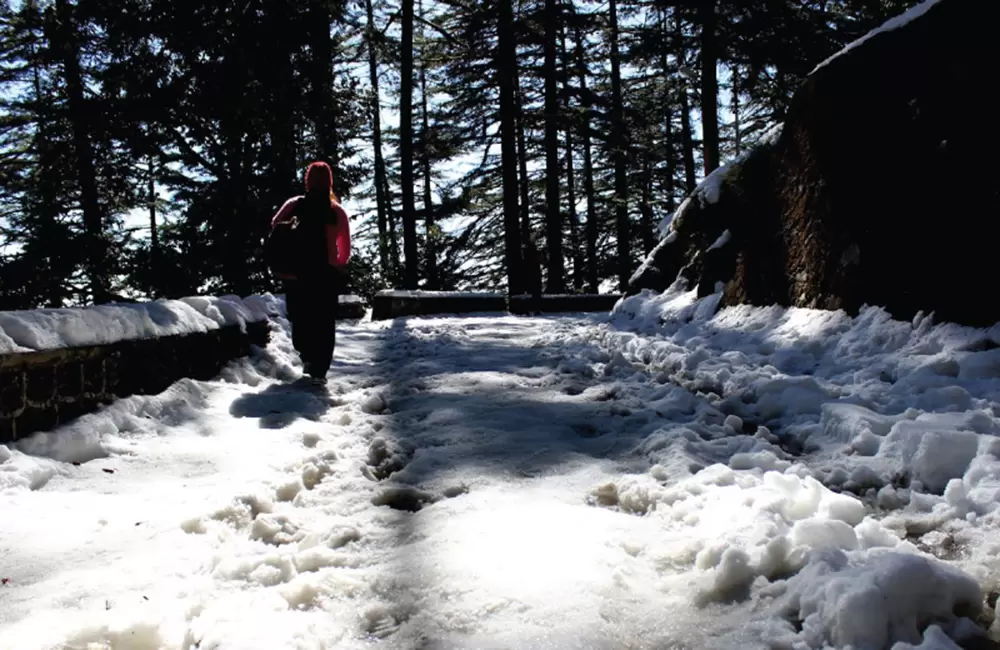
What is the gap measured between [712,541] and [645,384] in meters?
2.65

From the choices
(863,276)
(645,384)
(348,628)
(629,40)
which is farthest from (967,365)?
Result: (629,40)

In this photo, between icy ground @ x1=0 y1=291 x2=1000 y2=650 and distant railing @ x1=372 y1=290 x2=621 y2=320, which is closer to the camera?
icy ground @ x1=0 y1=291 x2=1000 y2=650

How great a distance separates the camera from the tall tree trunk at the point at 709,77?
45.1 feet

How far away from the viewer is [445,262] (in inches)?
830

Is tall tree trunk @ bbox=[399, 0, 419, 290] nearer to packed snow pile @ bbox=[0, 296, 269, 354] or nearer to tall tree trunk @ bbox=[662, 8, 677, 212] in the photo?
tall tree trunk @ bbox=[662, 8, 677, 212]

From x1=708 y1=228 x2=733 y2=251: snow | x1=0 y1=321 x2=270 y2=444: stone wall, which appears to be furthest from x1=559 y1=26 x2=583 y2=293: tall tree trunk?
x1=0 y1=321 x2=270 y2=444: stone wall

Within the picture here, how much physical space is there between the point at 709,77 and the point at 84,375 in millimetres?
13884

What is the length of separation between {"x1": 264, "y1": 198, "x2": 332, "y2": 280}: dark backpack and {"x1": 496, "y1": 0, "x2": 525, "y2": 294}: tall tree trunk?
909 cm

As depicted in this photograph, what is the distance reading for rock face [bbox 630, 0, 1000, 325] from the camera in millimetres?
4078

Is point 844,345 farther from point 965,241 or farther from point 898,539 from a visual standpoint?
point 898,539

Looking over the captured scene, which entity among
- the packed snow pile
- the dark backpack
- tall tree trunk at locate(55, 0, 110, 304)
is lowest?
the packed snow pile

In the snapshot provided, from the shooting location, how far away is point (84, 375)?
3.34m

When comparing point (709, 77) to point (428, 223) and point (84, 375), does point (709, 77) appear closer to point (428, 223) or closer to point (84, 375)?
point (428, 223)

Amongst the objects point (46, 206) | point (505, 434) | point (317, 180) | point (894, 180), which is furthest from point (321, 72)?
point (505, 434)
